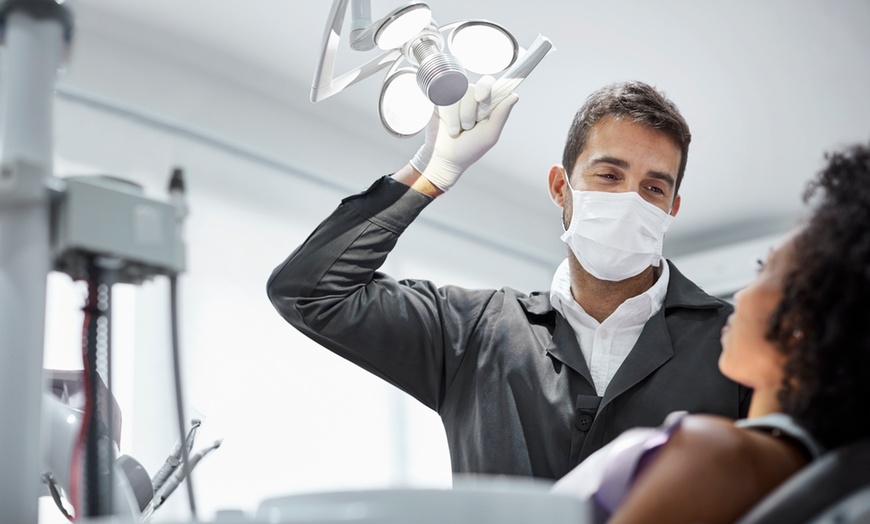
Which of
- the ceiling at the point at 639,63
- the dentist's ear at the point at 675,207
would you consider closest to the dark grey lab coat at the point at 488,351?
the dentist's ear at the point at 675,207

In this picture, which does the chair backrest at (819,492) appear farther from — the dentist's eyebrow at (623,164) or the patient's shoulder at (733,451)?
the dentist's eyebrow at (623,164)

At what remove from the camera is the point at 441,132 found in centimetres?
198

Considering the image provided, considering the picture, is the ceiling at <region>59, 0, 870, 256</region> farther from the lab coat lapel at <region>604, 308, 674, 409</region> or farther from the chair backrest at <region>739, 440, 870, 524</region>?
the chair backrest at <region>739, 440, 870, 524</region>

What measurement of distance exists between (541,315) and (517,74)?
19.8 inches

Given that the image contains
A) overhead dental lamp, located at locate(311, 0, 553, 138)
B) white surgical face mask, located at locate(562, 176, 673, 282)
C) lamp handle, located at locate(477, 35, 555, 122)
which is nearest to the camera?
overhead dental lamp, located at locate(311, 0, 553, 138)

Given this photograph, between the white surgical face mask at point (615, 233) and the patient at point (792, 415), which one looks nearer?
the patient at point (792, 415)

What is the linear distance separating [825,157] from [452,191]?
12.8 ft

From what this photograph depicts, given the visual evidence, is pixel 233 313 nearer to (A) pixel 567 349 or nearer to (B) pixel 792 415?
(A) pixel 567 349

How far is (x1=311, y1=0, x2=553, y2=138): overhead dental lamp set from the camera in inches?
68.2

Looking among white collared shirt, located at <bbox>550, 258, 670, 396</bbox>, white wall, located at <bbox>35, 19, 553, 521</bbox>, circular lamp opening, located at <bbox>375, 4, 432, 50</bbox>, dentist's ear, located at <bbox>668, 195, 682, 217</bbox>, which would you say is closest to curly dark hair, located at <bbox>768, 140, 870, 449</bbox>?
white collared shirt, located at <bbox>550, 258, 670, 396</bbox>

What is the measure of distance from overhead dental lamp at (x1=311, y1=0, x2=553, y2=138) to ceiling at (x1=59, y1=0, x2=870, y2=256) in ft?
5.95

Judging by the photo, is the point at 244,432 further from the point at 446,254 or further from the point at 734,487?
the point at 734,487

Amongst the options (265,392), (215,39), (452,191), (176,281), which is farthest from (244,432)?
(176,281)

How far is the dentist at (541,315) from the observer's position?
177 cm
